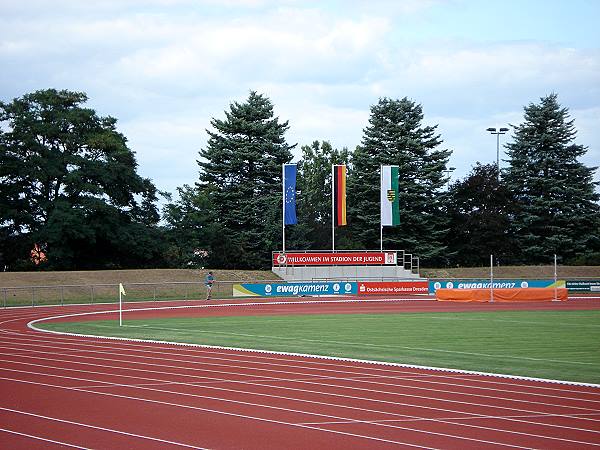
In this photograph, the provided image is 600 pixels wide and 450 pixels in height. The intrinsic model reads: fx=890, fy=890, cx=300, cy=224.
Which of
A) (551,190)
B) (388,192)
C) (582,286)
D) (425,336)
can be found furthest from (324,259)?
(425,336)

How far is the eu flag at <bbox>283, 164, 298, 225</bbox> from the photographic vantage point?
Result: 211ft

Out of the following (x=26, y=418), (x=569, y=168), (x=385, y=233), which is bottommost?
(x=26, y=418)

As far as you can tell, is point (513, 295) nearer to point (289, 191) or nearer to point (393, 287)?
point (393, 287)

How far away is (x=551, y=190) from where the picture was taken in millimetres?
83250

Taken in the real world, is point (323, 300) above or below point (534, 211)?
below

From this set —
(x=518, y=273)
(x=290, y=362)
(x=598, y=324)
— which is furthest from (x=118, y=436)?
(x=518, y=273)

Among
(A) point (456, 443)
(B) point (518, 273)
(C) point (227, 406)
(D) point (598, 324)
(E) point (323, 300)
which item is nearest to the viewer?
(A) point (456, 443)

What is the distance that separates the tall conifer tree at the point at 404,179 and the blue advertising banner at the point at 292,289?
878 inches

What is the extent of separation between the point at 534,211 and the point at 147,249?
36925 mm

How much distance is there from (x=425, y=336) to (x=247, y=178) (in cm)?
5705

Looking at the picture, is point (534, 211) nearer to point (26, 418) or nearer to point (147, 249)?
point (147, 249)

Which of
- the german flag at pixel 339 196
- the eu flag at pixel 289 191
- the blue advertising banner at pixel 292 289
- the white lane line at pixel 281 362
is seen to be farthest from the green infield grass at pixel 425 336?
the eu flag at pixel 289 191

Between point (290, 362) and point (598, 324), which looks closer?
point (290, 362)

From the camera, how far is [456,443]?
10602 millimetres
